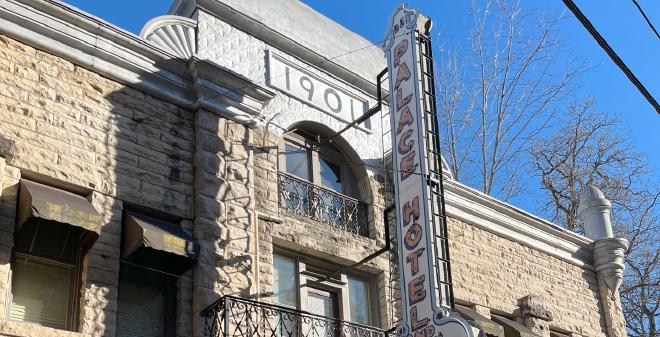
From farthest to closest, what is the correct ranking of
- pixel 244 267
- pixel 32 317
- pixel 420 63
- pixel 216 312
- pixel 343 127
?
pixel 343 127
pixel 420 63
pixel 244 267
pixel 216 312
pixel 32 317

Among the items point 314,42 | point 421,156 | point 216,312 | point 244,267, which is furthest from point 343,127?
point 216,312

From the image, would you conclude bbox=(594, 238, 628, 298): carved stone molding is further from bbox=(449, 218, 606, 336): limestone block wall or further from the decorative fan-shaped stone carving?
the decorative fan-shaped stone carving

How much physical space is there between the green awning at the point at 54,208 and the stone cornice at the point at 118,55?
1.96 meters

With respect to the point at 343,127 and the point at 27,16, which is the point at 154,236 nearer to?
the point at 27,16

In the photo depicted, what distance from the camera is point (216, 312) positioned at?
10.9 metres

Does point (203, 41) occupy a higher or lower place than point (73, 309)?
higher

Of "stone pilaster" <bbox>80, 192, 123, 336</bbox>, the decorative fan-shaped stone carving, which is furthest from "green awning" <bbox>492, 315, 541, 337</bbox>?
"stone pilaster" <bbox>80, 192, 123, 336</bbox>

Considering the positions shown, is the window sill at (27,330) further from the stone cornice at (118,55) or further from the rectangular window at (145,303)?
the stone cornice at (118,55)

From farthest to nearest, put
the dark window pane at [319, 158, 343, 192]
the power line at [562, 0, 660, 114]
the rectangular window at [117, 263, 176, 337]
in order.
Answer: the dark window pane at [319, 158, 343, 192]
the rectangular window at [117, 263, 176, 337]
the power line at [562, 0, 660, 114]

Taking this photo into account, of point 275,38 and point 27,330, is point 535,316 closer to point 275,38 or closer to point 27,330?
point 275,38

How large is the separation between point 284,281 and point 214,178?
190 cm

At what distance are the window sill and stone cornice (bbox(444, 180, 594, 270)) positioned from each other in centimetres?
764

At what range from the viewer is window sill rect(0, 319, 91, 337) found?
9320 mm

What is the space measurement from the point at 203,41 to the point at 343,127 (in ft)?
9.23
